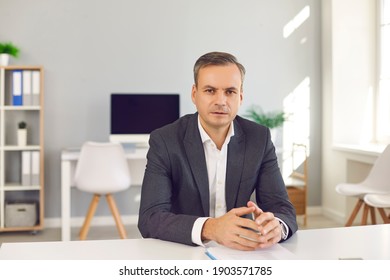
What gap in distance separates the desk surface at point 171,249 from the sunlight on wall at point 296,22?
13.4 feet

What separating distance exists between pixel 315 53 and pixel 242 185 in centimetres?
392

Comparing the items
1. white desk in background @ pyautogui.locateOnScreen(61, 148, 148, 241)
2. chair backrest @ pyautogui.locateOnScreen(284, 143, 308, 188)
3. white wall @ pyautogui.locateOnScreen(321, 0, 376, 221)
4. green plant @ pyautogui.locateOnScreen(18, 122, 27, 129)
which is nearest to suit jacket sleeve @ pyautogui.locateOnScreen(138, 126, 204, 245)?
white desk in background @ pyautogui.locateOnScreen(61, 148, 148, 241)

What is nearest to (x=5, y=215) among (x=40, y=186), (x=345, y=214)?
(x=40, y=186)

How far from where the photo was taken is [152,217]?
1593 millimetres

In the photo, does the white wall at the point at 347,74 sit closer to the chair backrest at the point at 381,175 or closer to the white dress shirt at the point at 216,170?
the chair backrest at the point at 381,175

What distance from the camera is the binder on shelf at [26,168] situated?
15.3 ft

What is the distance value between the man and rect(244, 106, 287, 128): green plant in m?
3.15

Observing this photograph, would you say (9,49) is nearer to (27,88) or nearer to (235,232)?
(27,88)

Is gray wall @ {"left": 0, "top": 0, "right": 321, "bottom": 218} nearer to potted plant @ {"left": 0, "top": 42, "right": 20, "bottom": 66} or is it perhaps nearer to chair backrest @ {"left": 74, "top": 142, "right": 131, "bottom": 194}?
potted plant @ {"left": 0, "top": 42, "right": 20, "bottom": 66}

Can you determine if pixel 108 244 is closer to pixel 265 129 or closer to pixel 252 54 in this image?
pixel 265 129

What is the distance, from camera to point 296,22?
5.38 meters

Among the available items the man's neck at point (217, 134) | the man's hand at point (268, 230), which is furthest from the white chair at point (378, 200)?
the man's hand at point (268, 230)

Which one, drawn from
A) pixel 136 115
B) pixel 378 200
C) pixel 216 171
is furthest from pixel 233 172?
pixel 136 115

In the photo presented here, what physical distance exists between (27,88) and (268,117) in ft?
7.23
